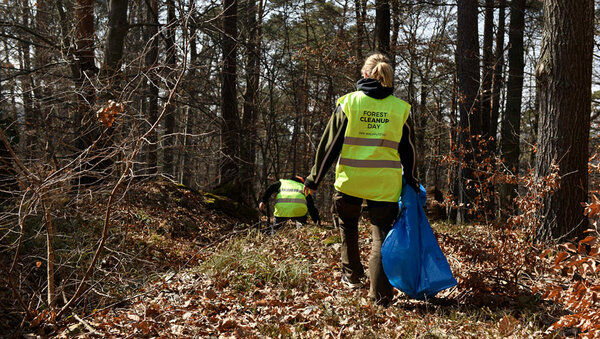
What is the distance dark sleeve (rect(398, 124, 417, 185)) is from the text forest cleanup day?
0.24 m

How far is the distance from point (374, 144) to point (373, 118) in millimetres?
234

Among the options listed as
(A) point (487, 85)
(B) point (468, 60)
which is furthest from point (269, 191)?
(A) point (487, 85)

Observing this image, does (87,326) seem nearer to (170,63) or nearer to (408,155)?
(408,155)

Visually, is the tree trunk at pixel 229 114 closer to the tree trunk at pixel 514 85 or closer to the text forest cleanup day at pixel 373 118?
the text forest cleanup day at pixel 373 118

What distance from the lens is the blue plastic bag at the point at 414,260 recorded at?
3.71 m

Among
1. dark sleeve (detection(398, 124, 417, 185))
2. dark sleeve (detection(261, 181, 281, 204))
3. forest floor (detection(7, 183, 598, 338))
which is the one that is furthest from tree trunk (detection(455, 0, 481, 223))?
dark sleeve (detection(398, 124, 417, 185))

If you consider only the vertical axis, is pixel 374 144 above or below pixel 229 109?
below

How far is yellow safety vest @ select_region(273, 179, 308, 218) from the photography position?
7.16 metres

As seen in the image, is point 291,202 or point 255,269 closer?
point 255,269

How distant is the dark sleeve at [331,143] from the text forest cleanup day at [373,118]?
0.57ft

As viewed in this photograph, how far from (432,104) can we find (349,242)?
12821 millimetres

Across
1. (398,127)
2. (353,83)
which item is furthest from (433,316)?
(353,83)

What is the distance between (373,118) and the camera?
390 centimetres

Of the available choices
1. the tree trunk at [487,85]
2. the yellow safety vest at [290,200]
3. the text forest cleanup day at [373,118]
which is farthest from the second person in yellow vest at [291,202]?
the tree trunk at [487,85]
